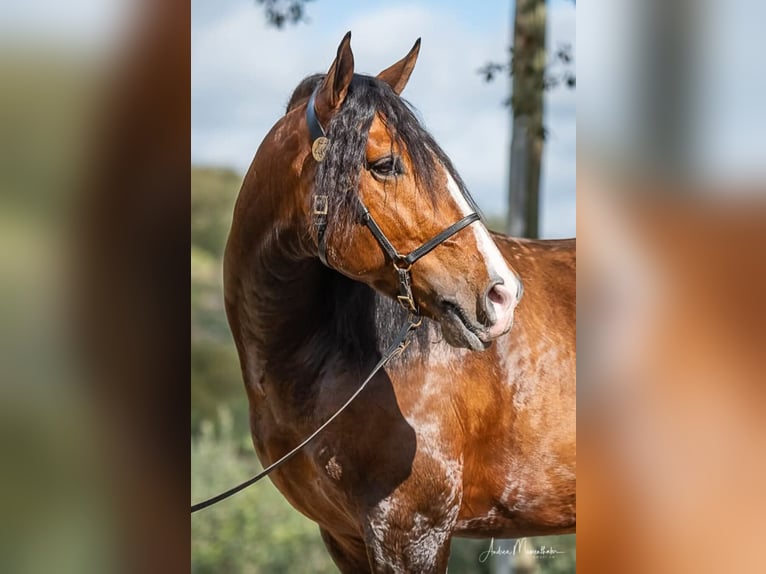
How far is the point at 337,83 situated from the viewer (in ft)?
6.46

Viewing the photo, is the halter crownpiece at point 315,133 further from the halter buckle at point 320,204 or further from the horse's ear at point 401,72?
the horse's ear at point 401,72

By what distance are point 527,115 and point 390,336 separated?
2.30 meters

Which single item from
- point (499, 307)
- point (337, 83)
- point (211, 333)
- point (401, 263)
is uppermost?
point (337, 83)

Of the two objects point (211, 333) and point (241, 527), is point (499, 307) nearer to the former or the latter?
point (241, 527)

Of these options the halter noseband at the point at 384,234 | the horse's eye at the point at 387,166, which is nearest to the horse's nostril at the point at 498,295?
the halter noseband at the point at 384,234

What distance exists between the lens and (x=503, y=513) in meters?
2.57

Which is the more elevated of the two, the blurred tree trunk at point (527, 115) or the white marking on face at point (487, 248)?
the blurred tree trunk at point (527, 115)

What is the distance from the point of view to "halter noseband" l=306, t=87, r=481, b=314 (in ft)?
6.38

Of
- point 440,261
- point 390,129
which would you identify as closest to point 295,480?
point 440,261

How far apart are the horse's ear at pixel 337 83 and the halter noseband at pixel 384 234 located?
4 cm

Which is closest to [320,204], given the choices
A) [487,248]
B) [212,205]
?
[487,248]

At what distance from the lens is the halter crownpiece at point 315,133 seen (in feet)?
6.56
